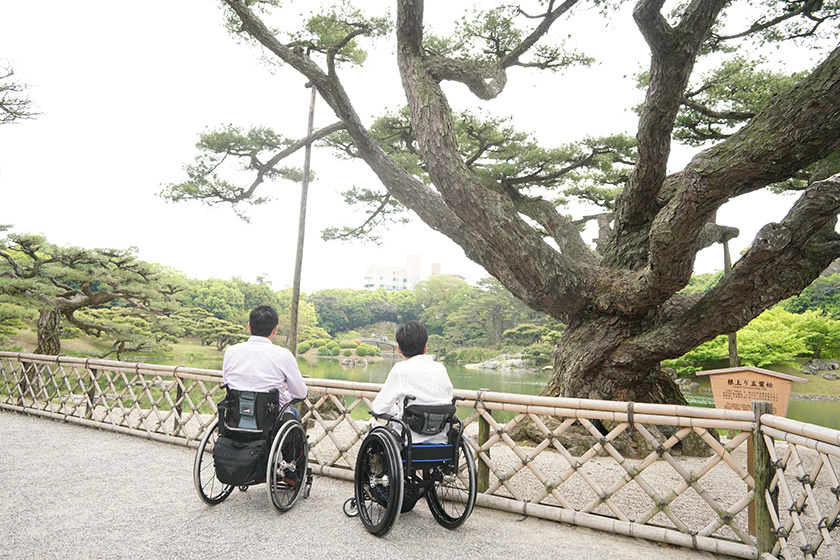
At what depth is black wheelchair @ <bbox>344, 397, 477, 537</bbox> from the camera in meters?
1.93

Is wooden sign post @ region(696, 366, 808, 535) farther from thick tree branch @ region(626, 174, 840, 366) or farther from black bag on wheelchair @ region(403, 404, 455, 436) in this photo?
black bag on wheelchair @ region(403, 404, 455, 436)

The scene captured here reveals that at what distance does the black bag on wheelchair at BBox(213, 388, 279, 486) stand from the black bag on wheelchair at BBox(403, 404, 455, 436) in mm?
670

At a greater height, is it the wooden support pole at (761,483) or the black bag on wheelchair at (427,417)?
the black bag on wheelchair at (427,417)

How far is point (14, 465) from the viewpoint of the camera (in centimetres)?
297

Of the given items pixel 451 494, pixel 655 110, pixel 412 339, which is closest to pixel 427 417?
pixel 412 339

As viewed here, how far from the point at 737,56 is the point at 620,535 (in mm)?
4864

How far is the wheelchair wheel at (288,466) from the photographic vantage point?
85.5 inches

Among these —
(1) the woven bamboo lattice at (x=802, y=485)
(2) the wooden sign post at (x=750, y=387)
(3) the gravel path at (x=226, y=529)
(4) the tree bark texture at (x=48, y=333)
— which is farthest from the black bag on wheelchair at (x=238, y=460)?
(4) the tree bark texture at (x=48, y=333)

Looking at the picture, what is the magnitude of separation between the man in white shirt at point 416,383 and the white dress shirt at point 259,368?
482 millimetres

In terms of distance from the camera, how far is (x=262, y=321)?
230cm

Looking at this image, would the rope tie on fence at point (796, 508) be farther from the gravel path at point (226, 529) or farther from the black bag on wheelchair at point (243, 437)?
the black bag on wheelchair at point (243, 437)

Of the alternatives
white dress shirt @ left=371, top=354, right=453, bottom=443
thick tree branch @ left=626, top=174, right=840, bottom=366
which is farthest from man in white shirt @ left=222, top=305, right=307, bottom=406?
thick tree branch @ left=626, top=174, right=840, bottom=366

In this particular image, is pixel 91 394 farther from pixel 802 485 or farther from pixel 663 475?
pixel 802 485

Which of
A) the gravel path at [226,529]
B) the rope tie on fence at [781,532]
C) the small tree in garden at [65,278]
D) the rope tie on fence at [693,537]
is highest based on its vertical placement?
the small tree in garden at [65,278]
